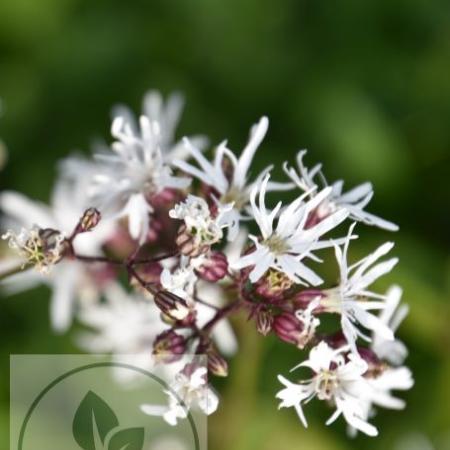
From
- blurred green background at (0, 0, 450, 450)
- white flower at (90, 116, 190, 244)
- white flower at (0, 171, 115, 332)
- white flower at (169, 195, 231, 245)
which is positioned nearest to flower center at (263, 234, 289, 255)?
white flower at (169, 195, 231, 245)

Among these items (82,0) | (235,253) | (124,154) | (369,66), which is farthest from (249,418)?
(82,0)

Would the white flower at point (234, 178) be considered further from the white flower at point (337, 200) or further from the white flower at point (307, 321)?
the white flower at point (307, 321)

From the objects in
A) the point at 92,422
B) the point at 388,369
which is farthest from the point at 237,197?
the point at 92,422

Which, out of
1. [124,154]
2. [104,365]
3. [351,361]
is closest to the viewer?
[351,361]

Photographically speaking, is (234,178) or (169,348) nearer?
(169,348)

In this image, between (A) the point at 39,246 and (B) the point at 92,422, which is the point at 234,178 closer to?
(A) the point at 39,246

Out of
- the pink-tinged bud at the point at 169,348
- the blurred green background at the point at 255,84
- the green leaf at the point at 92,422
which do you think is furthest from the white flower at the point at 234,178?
the blurred green background at the point at 255,84

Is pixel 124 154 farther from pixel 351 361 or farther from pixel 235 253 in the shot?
pixel 351 361
